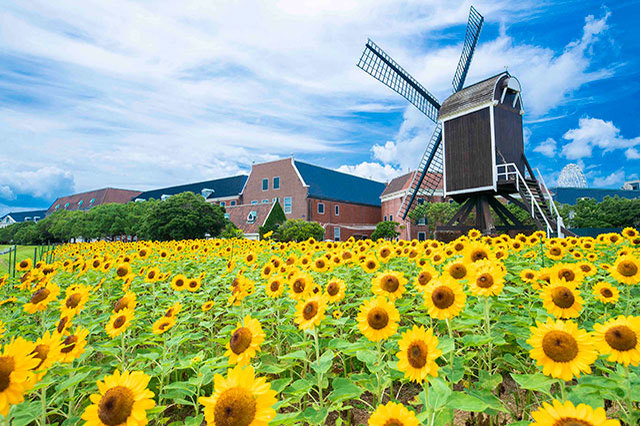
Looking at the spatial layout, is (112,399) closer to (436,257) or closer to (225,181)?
(436,257)

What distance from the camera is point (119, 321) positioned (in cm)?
251

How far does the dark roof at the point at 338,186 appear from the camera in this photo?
4359cm

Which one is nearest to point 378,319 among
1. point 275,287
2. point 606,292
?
point 275,287

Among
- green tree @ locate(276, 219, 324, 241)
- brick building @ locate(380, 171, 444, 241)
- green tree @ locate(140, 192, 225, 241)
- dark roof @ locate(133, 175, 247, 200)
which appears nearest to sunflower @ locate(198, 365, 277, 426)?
green tree @ locate(276, 219, 324, 241)

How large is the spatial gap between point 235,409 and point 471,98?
20.3m

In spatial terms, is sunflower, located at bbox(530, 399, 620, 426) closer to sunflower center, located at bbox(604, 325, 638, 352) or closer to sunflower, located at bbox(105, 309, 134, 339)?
sunflower center, located at bbox(604, 325, 638, 352)

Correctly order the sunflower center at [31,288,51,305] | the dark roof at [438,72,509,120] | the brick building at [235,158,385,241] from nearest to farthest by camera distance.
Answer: the sunflower center at [31,288,51,305] < the dark roof at [438,72,509,120] < the brick building at [235,158,385,241]

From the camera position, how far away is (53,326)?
3.09m

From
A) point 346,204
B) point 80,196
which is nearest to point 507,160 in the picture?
point 346,204

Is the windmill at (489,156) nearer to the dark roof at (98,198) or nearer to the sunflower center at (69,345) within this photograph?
the sunflower center at (69,345)

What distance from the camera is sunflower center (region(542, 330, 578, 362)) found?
1626mm

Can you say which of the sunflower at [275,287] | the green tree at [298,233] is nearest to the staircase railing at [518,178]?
the green tree at [298,233]

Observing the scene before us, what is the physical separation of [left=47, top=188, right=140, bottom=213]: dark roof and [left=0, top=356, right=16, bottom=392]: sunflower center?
75.0m

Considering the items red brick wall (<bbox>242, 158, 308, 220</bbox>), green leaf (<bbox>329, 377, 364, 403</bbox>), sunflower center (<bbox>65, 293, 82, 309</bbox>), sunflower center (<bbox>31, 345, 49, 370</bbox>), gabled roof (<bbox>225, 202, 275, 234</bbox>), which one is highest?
red brick wall (<bbox>242, 158, 308, 220</bbox>)
